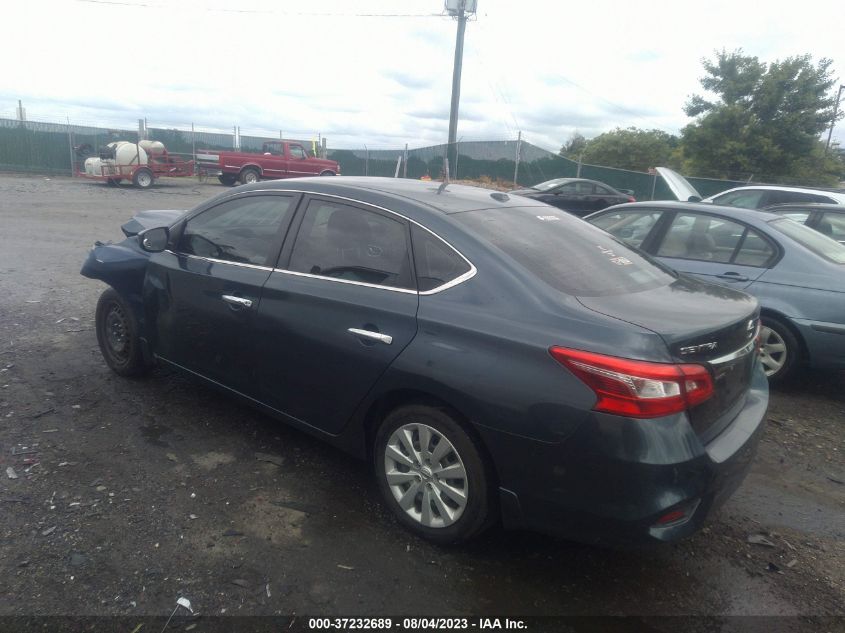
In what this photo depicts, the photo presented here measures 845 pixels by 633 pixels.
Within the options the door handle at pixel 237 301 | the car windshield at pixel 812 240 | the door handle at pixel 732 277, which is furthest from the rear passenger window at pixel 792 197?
the door handle at pixel 237 301

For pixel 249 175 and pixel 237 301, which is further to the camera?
pixel 249 175

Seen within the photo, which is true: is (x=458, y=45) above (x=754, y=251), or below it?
above

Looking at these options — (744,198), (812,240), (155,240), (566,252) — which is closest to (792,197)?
(744,198)

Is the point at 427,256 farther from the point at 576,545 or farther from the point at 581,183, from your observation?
the point at 581,183

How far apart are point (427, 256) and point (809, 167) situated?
30684 mm

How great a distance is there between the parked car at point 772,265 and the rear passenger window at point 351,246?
7.82ft

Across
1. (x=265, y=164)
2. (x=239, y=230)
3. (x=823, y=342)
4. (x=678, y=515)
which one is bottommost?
(x=265, y=164)

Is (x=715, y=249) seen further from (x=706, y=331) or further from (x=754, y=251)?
(x=706, y=331)

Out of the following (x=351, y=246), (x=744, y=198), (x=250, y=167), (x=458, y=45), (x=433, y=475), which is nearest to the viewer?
(x=433, y=475)

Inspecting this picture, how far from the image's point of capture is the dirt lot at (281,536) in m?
2.73

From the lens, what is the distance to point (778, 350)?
16.5 feet

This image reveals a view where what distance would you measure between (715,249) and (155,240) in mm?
4463

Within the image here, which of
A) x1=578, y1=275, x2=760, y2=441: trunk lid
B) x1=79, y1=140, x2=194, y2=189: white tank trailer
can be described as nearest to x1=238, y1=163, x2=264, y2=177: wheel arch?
x1=79, y1=140, x2=194, y2=189: white tank trailer

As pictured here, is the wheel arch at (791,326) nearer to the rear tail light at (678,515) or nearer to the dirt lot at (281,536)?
the dirt lot at (281,536)
